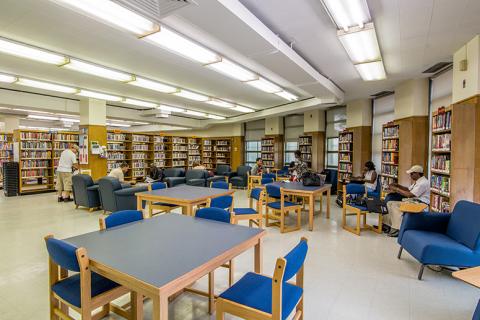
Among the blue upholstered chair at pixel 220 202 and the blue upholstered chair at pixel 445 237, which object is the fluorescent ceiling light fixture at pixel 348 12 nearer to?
the blue upholstered chair at pixel 445 237

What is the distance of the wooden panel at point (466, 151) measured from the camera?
3320mm

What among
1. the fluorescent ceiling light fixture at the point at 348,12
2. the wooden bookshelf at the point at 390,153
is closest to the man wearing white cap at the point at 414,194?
the wooden bookshelf at the point at 390,153

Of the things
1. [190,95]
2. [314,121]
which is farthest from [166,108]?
[314,121]

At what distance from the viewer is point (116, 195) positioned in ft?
17.9

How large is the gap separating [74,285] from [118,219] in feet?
2.15

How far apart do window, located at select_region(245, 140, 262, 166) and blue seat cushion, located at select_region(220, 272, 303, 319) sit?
1013cm

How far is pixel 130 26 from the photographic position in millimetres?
3006

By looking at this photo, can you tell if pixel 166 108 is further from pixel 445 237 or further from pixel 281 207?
pixel 445 237

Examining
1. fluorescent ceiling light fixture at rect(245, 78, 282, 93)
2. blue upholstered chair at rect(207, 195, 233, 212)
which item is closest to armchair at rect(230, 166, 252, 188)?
fluorescent ceiling light fixture at rect(245, 78, 282, 93)

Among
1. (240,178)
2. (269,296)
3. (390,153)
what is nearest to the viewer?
(269,296)

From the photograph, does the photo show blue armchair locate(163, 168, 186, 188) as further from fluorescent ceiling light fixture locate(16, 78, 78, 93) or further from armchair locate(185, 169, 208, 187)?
fluorescent ceiling light fixture locate(16, 78, 78, 93)

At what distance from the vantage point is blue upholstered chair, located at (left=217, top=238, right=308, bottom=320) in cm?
142

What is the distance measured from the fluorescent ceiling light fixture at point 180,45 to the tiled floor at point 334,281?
9.83 ft

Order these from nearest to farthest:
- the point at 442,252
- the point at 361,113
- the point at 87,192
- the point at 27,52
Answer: the point at 442,252 < the point at 27,52 < the point at 87,192 < the point at 361,113
